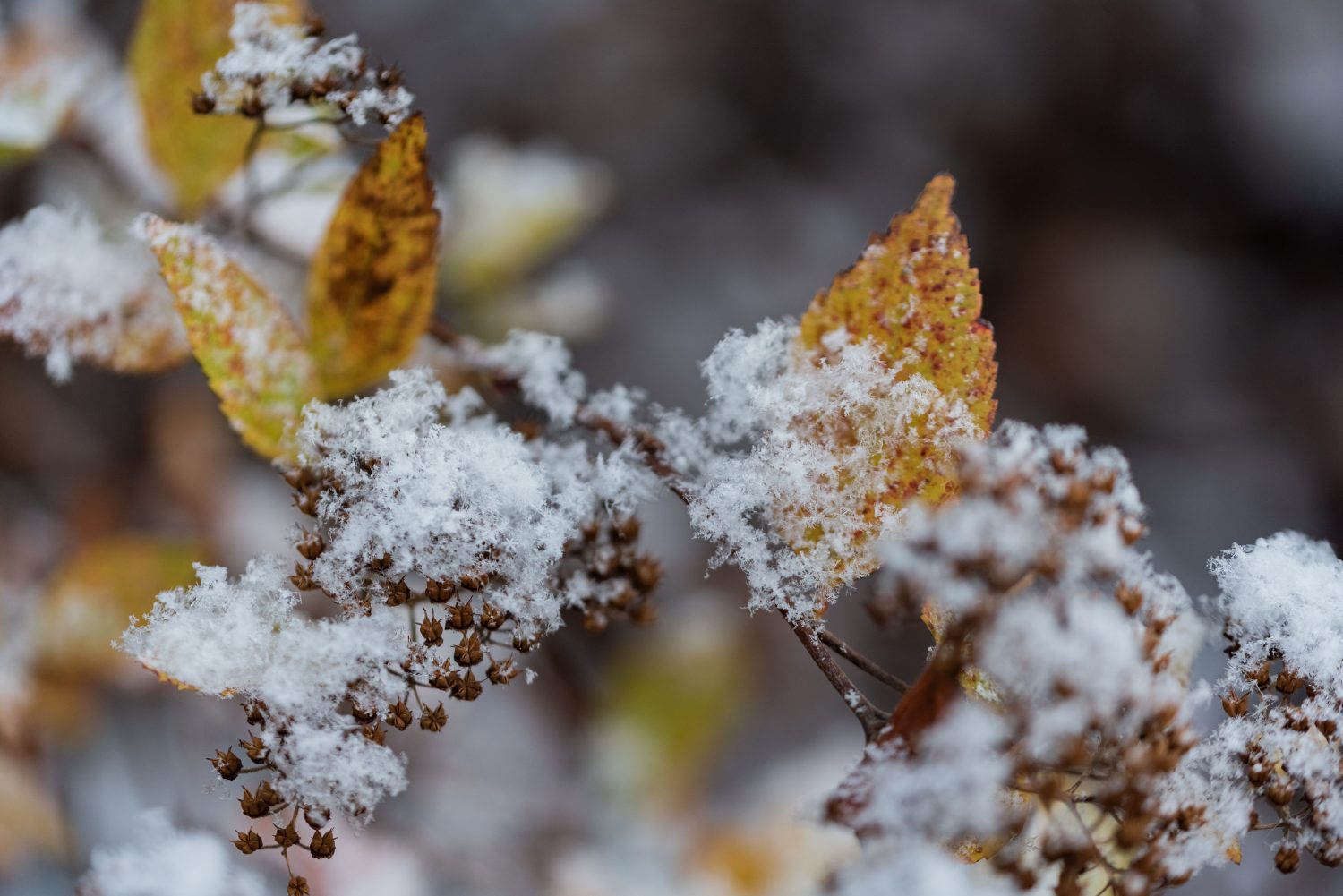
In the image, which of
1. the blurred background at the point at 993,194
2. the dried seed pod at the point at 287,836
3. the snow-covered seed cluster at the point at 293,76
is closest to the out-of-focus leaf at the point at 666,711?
the blurred background at the point at 993,194

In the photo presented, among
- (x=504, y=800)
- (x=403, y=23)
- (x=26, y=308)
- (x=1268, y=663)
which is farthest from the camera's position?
(x=403, y=23)

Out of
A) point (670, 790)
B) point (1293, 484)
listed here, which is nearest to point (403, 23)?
point (670, 790)

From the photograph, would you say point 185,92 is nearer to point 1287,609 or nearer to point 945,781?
point 945,781

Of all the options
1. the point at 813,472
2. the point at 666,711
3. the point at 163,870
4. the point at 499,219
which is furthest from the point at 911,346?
the point at 666,711

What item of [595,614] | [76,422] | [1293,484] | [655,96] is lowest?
[595,614]

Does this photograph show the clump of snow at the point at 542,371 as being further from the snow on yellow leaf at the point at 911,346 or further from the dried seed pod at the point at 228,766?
the dried seed pod at the point at 228,766

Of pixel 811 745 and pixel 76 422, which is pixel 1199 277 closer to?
pixel 811 745

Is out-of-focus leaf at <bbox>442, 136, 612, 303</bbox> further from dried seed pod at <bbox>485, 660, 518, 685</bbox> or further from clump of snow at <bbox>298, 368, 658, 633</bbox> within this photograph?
dried seed pod at <bbox>485, 660, 518, 685</bbox>
